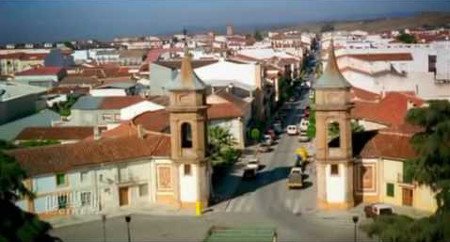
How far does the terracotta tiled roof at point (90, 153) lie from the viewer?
38.6 metres

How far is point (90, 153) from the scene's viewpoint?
4012 centimetres

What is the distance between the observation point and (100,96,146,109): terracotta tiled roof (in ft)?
213

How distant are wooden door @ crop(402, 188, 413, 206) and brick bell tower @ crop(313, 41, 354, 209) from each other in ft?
8.19

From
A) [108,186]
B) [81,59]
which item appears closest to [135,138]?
[108,186]

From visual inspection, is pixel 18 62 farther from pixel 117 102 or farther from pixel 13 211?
pixel 13 211

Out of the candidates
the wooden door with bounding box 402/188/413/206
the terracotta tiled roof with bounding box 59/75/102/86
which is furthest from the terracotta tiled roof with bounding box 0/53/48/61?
the wooden door with bounding box 402/188/413/206

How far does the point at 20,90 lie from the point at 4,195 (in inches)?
2422

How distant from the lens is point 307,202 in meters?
40.8

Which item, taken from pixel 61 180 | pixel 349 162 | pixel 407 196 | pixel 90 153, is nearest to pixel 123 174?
pixel 90 153

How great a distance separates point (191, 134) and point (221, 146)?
37.5 ft

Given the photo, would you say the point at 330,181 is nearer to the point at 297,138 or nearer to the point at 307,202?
the point at 307,202

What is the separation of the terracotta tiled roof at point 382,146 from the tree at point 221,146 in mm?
10109

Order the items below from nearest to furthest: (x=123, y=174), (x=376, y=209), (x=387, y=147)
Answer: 1. (x=376, y=209)
2. (x=387, y=147)
3. (x=123, y=174)

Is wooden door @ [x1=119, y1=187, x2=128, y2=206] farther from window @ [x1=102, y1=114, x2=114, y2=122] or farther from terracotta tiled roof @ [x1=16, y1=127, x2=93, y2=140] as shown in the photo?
window @ [x1=102, y1=114, x2=114, y2=122]
